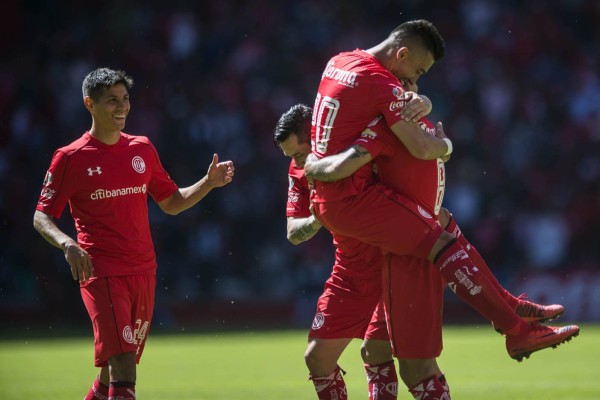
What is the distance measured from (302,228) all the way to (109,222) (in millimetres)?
1324

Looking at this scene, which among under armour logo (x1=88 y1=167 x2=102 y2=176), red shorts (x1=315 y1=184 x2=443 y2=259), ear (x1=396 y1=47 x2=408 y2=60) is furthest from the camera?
under armour logo (x1=88 y1=167 x2=102 y2=176)

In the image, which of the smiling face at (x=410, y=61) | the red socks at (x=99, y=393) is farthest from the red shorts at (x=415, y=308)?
the red socks at (x=99, y=393)

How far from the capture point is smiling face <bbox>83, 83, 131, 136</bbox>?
741 cm

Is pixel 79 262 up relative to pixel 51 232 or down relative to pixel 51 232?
down

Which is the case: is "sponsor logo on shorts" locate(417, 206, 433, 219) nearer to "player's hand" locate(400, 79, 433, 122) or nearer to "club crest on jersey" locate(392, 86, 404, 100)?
"player's hand" locate(400, 79, 433, 122)

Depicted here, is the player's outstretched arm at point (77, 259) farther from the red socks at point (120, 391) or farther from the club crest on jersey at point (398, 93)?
the club crest on jersey at point (398, 93)

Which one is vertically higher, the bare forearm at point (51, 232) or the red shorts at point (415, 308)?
the bare forearm at point (51, 232)

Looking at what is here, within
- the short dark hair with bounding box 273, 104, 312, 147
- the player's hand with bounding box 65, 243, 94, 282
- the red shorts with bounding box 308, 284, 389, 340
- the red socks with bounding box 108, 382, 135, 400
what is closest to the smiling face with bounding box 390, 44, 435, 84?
the short dark hair with bounding box 273, 104, 312, 147

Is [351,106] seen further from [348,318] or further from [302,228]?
[348,318]

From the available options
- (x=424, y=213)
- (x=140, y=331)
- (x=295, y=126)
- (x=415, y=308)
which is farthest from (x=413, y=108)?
(x=140, y=331)

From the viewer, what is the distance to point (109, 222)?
7285 millimetres

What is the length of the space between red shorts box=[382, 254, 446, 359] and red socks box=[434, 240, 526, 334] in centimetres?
17

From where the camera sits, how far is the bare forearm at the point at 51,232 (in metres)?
6.91

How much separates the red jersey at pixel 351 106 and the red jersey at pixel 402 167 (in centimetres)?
9
